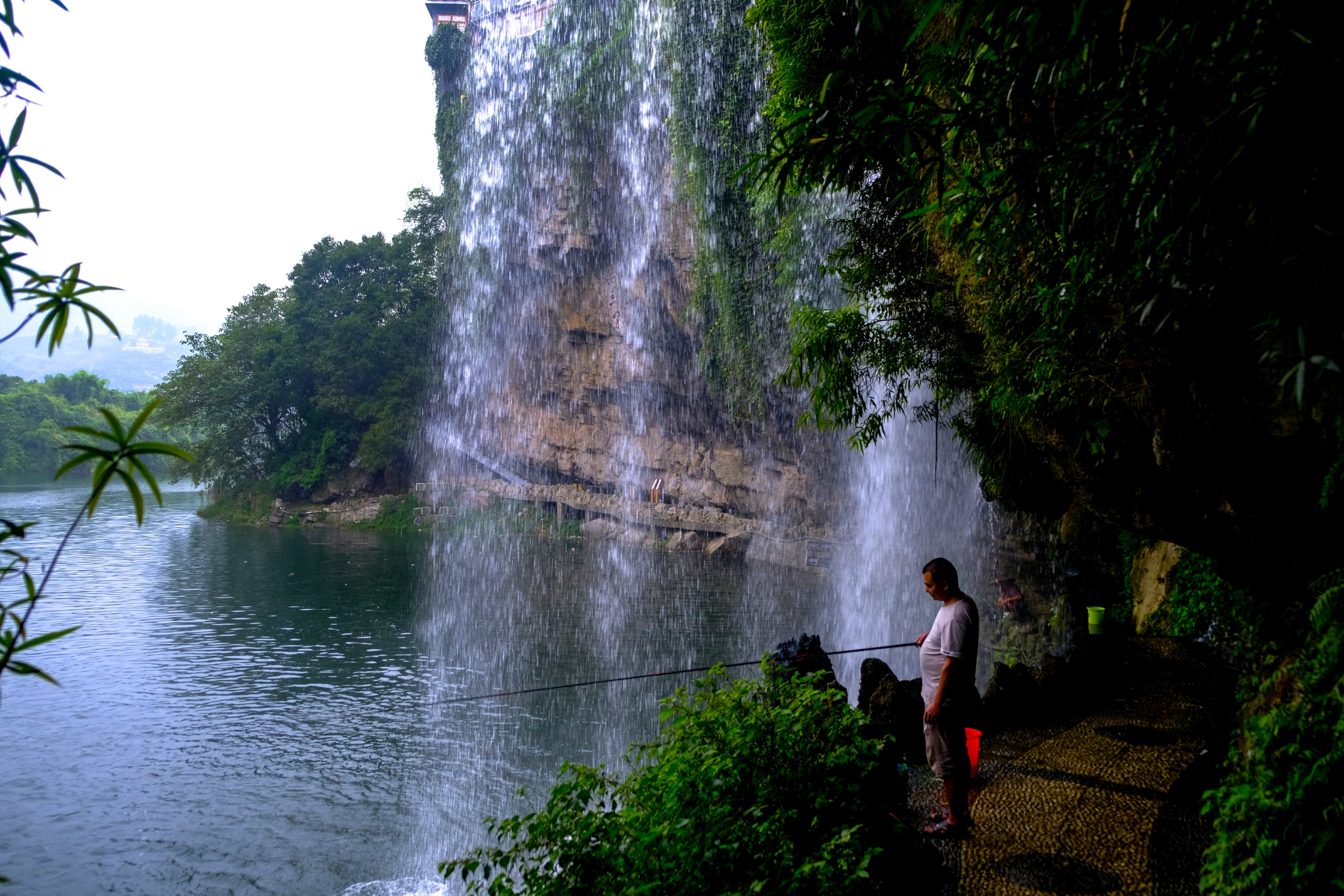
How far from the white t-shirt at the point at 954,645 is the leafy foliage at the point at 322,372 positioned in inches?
1181

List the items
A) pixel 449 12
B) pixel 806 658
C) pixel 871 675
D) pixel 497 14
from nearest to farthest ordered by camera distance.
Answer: pixel 806 658 → pixel 871 675 → pixel 497 14 → pixel 449 12

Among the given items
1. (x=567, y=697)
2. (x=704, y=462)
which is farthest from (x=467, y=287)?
(x=567, y=697)

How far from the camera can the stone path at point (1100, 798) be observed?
364 cm

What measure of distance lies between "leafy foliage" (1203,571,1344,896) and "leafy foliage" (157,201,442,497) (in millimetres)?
31440

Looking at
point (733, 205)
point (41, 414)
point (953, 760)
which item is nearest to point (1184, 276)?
point (953, 760)

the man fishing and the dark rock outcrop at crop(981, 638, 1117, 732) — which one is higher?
the man fishing

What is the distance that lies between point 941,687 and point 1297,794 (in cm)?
159

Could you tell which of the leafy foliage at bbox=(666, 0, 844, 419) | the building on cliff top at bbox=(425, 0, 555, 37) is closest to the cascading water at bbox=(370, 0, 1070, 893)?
the leafy foliage at bbox=(666, 0, 844, 419)

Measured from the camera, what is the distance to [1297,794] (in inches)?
99.9

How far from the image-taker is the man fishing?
3.98 m

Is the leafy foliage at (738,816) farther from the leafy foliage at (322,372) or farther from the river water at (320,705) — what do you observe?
the leafy foliage at (322,372)

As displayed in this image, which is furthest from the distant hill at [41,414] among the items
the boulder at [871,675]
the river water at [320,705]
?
the boulder at [871,675]

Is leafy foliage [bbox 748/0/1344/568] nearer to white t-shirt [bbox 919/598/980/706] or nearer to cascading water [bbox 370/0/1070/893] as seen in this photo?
white t-shirt [bbox 919/598/980/706]

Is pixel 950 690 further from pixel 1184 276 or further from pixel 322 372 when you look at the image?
pixel 322 372
